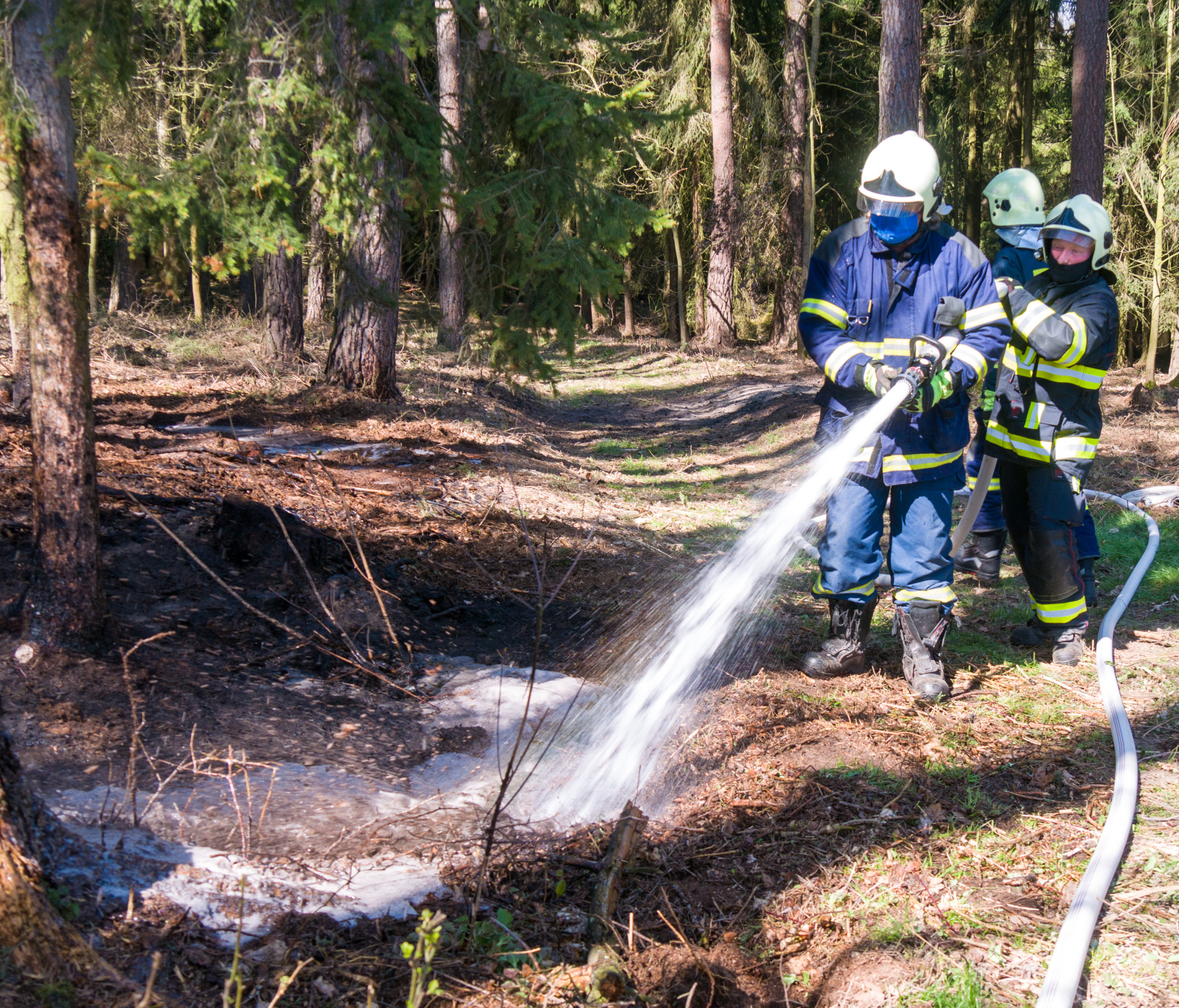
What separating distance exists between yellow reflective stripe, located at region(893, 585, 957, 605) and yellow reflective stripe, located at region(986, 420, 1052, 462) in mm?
1097

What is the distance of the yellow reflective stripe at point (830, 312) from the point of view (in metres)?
4.40

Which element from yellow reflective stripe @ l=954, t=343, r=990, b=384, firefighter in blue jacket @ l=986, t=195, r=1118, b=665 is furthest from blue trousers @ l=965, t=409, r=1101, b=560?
yellow reflective stripe @ l=954, t=343, r=990, b=384

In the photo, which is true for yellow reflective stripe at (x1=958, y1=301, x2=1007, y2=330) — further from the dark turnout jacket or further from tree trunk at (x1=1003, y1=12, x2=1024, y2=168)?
tree trunk at (x1=1003, y1=12, x2=1024, y2=168)

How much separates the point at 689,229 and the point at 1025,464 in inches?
907

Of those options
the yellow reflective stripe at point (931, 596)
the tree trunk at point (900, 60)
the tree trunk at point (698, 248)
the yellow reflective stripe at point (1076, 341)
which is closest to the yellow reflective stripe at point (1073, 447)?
the yellow reflective stripe at point (1076, 341)

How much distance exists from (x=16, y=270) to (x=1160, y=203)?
18.3 meters

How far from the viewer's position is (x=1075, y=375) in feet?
16.6

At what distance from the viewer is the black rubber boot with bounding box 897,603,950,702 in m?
4.48

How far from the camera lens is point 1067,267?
16.4 ft

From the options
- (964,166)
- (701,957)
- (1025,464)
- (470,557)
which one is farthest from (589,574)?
(964,166)

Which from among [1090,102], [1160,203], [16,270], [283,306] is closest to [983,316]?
[16,270]

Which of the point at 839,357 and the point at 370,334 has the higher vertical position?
the point at 370,334

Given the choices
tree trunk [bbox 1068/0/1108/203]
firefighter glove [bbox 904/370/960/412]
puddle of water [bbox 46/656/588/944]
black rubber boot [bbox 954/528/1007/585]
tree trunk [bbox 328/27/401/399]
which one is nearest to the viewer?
puddle of water [bbox 46/656/588/944]

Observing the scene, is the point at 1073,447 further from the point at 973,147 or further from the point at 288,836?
the point at 973,147
